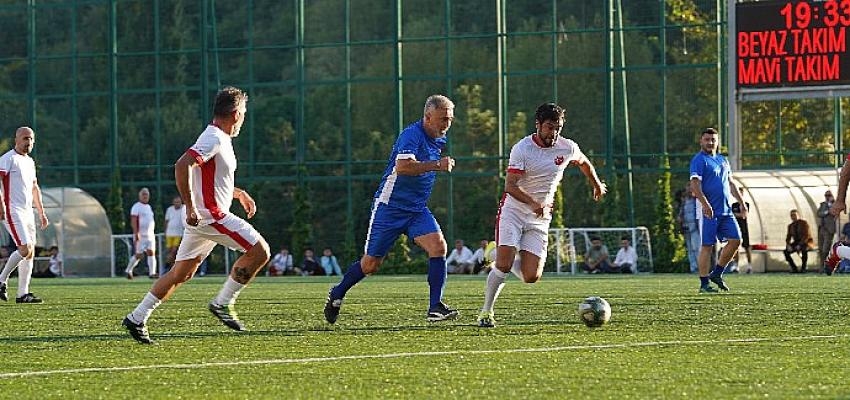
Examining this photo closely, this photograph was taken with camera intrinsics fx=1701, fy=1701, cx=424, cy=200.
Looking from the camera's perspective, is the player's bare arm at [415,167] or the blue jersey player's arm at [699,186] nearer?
the player's bare arm at [415,167]

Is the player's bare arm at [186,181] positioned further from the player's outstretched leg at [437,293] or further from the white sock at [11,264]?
the white sock at [11,264]

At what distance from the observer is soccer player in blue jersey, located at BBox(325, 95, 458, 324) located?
12617 mm

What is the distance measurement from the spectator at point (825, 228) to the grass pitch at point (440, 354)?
1663 centimetres

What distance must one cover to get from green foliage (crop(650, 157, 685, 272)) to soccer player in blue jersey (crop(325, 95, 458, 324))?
23214 millimetres

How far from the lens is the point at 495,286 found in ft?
41.4

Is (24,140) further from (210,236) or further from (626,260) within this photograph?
(626,260)

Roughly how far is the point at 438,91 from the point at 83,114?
14.1 metres

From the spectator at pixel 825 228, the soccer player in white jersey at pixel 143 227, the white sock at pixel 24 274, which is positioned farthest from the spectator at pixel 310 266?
the white sock at pixel 24 274

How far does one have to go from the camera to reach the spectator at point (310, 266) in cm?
3750

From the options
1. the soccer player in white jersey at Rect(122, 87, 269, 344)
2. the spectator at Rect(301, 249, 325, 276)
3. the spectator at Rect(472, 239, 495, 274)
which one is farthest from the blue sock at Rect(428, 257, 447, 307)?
the spectator at Rect(301, 249, 325, 276)

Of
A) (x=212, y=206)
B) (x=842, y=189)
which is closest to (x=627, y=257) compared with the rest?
(x=842, y=189)

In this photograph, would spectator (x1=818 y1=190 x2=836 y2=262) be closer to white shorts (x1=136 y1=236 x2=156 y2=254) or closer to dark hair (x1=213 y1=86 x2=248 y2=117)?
white shorts (x1=136 y1=236 x2=156 y2=254)

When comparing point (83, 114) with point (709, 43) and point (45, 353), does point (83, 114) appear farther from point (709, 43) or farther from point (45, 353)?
point (45, 353)

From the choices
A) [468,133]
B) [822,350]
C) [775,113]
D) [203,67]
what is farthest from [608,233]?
[822,350]
